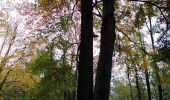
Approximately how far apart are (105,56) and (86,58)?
45cm

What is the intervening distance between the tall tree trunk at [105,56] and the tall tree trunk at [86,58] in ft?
0.63

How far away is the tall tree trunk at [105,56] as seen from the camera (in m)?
6.71

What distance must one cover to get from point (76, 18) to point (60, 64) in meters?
4.78

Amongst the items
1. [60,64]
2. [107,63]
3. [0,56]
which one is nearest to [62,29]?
[60,64]

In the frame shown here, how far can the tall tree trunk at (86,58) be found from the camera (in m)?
6.66

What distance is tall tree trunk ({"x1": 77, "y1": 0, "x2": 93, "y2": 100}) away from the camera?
21.9 feet

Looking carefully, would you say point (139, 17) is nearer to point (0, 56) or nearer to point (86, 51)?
point (86, 51)

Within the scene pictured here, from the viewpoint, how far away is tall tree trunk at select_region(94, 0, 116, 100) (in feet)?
22.0

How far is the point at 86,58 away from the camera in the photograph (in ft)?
22.7

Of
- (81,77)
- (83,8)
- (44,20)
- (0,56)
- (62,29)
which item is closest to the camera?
(81,77)

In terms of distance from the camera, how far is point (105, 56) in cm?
702

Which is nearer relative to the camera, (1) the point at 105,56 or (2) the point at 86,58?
(2) the point at 86,58

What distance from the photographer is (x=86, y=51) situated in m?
6.97

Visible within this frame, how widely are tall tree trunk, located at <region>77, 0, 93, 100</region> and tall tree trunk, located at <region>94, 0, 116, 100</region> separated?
193mm
